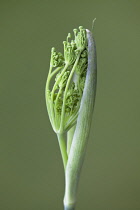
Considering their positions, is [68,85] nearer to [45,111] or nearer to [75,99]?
→ [75,99]

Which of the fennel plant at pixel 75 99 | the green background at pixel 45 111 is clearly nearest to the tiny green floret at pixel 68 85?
the fennel plant at pixel 75 99

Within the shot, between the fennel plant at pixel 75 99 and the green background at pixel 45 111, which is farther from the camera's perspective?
the green background at pixel 45 111

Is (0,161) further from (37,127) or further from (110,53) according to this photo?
(110,53)

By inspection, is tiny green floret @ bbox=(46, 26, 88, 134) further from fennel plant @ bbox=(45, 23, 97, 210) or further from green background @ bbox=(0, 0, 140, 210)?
green background @ bbox=(0, 0, 140, 210)

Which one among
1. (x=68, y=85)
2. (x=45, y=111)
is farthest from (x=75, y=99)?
(x=45, y=111)

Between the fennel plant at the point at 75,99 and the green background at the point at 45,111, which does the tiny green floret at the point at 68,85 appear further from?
the green background at the point at 45,111

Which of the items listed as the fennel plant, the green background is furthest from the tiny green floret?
the green background

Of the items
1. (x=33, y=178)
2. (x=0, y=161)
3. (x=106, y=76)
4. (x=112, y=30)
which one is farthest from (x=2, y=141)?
(x=112, y=30)
